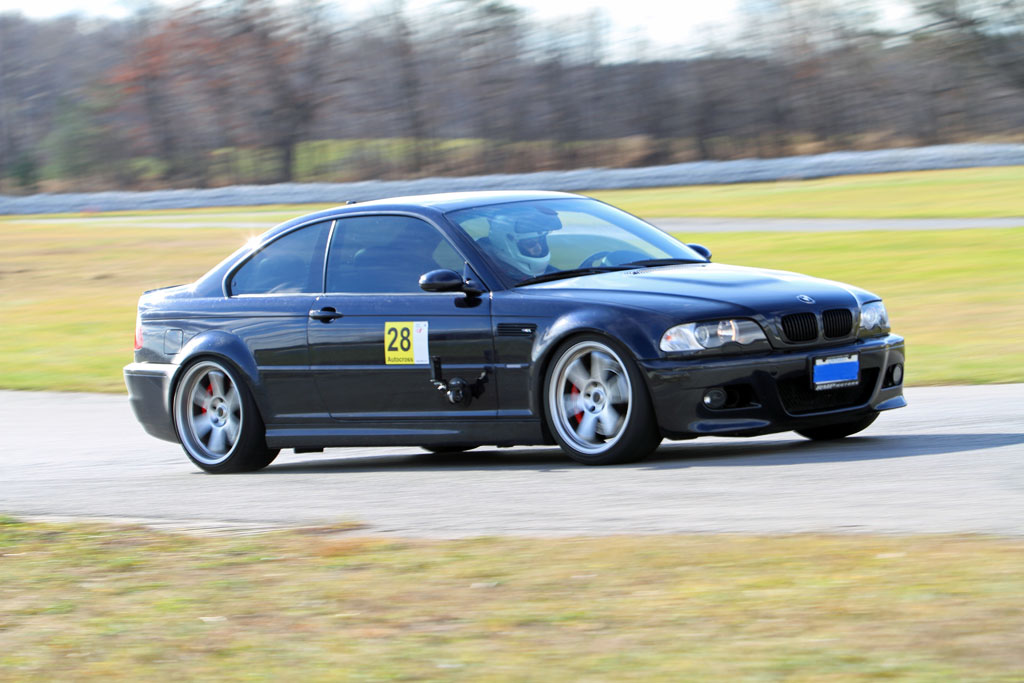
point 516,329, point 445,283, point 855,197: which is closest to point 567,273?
point 516,329

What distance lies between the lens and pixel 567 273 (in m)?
8.07

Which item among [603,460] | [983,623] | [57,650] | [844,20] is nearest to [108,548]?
[57,650]

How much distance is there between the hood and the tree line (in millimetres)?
50317

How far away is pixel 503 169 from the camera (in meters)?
63.2

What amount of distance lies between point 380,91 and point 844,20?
870 inches

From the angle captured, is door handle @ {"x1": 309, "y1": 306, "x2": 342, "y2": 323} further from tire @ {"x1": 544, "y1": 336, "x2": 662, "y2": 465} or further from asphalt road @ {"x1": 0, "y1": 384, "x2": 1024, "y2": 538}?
tire @ {"x1": 544, "y1": 336, "x2": 662, "y2": 465}

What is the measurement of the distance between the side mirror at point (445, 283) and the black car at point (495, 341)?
1 centimetres

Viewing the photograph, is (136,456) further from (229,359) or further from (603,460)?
(603,460)

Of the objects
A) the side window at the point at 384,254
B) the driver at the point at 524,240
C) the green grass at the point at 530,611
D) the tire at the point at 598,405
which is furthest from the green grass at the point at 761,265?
the green grass at the point at 530,611

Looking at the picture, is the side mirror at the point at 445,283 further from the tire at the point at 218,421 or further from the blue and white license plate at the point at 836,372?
the blue and white license plate at the point at 836,372

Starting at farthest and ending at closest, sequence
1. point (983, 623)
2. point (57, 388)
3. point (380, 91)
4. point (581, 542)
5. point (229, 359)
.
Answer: point (380, 91)
point (57, 388)
point (229, 359)
point (581, 542)
point (983, 623)

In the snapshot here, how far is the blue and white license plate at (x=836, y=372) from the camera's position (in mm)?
7426

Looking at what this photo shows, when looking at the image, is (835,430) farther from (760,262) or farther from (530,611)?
(760,262)

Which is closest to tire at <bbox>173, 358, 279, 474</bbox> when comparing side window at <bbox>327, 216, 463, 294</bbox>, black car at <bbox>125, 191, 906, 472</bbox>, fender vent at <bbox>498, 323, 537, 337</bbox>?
black car at <bbox>125, 191, 906, 472</bbox>
